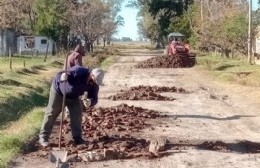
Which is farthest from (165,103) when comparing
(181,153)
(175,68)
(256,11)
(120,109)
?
(256,11)

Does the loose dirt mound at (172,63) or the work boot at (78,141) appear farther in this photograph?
the loose dirt mound at (172,63)

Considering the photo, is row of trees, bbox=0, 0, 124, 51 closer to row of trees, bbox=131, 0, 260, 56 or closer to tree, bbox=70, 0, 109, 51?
tree, bbox=70, 0, 109, 51

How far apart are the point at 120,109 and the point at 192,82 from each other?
540 inches

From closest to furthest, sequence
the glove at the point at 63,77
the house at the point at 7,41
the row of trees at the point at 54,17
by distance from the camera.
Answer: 1. the glove at the point at 63,77
2. the house at the point at 7,41
3. the row of trees at the point at 54,17

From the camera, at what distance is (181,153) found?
10.8m

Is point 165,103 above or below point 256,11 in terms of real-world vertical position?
below

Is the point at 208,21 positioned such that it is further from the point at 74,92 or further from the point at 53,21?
the point at 74,92

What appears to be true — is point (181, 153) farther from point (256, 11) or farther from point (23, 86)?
point (256, 11)

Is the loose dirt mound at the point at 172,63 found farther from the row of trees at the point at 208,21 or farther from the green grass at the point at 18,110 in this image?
the green grass at the point at 18,110

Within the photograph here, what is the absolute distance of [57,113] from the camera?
37.7 feet

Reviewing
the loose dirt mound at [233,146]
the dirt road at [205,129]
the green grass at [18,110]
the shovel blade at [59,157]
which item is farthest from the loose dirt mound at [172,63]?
the shovel blade at [59,157]

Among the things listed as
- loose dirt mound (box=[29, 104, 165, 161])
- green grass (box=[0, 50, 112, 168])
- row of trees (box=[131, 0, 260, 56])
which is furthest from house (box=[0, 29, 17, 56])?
loose dirt mound (box=[29, 104, 165, 161])

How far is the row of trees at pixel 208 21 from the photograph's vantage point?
4922cm

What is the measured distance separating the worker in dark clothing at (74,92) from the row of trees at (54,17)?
44.9m
